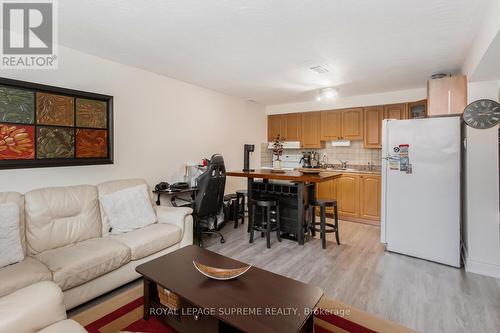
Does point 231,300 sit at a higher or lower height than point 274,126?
lower

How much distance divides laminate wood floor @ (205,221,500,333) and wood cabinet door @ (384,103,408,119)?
2300 millimetres

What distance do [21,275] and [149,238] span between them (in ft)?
3.24

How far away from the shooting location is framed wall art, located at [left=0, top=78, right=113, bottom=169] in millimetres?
2367

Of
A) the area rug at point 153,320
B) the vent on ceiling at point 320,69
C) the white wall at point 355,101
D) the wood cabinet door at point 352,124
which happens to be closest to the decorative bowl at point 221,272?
the area rug at point 153,320

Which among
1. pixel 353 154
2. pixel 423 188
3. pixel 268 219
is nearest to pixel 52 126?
pixel 268 219

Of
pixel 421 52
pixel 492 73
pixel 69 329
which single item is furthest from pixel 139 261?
pixel 492 73

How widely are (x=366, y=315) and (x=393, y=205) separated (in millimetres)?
1727

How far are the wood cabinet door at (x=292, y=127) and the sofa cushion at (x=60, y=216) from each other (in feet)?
13.7

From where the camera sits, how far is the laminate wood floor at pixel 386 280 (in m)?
1.99

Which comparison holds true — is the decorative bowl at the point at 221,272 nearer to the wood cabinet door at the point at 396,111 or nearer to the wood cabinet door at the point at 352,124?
the wood cabinet door at the point at 352,124

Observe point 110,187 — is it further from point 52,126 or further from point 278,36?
point 278,36

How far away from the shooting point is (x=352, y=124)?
16.5ft

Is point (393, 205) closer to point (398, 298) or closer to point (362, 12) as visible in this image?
point (398, 298)

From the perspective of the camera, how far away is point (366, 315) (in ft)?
6.50
